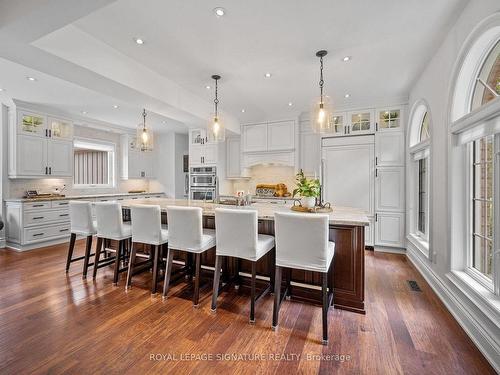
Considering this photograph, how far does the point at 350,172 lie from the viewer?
4.62m

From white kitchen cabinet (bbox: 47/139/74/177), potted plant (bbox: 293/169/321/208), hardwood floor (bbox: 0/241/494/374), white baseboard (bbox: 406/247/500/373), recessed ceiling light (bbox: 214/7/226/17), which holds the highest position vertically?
recessed ceiling light (bbox: 214/7/226/17)

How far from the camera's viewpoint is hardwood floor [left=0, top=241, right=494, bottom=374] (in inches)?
66.2

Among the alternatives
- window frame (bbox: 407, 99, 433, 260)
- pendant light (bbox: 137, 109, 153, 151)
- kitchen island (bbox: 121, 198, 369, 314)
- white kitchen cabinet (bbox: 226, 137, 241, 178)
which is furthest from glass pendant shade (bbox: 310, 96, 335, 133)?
white kitchen cabinet (bbox: 226, 137, 241, 178)

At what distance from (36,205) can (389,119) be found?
6.74 metres

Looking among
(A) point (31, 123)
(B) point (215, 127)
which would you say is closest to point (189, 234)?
(B) point (215, 127)

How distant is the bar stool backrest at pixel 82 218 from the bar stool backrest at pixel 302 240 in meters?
2.60

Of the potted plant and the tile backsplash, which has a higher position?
the tile backsplash

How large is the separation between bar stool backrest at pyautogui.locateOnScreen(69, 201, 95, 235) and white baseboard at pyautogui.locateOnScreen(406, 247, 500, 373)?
4.13 m

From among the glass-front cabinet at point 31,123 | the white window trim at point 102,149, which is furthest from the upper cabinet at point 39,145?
the white window trim at point 102,149

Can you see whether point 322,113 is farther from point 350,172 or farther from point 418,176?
point 418,176

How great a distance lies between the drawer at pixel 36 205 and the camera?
4.43 m

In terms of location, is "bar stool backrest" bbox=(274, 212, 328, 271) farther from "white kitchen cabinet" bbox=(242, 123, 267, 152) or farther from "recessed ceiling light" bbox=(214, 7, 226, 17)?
"white kitchen cabinet" bbox=(242, 123, 267, 152)

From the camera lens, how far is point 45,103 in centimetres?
458

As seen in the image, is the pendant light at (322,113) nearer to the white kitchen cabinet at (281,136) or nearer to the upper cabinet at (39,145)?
the white kitchen cabinet at (281,136)
